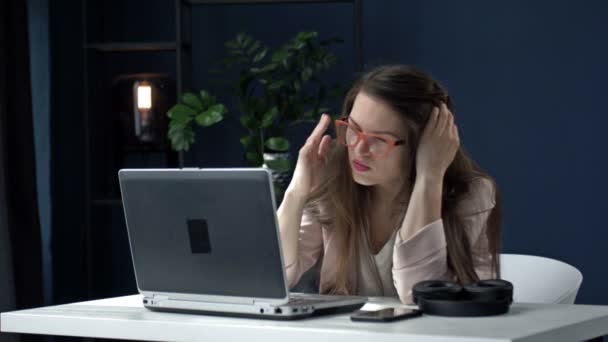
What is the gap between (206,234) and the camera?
1.54 m

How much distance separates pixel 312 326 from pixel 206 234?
0.24 meters

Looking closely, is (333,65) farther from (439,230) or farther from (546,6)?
(439,230)

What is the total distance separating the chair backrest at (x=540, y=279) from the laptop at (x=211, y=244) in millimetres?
932

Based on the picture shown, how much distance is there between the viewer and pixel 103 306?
175 centimetres

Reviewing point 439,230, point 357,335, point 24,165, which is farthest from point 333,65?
point 357,335

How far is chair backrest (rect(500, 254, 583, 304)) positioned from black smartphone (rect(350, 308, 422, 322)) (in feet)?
2.92

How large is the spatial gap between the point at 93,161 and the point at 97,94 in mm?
272

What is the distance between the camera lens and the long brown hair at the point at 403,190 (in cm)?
206

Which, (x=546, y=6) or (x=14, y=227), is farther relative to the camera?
(x=546, y=6)

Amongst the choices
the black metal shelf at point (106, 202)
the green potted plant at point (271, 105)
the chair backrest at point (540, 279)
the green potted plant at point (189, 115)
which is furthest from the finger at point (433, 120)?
the black metal shelf at point (106, 202)

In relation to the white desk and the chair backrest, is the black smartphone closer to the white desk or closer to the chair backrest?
the white desk

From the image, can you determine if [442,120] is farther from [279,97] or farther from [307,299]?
[279,97]

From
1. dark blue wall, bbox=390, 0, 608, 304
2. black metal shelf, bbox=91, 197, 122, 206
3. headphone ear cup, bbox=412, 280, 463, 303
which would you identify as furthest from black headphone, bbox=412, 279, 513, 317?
black metal shelf, bbox=91, 197, 122, 206

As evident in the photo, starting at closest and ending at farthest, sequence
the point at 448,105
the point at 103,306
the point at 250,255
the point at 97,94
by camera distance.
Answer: the point at 250,255 < the point at 103,306 < the point at 448,105 < the point at 97,94
